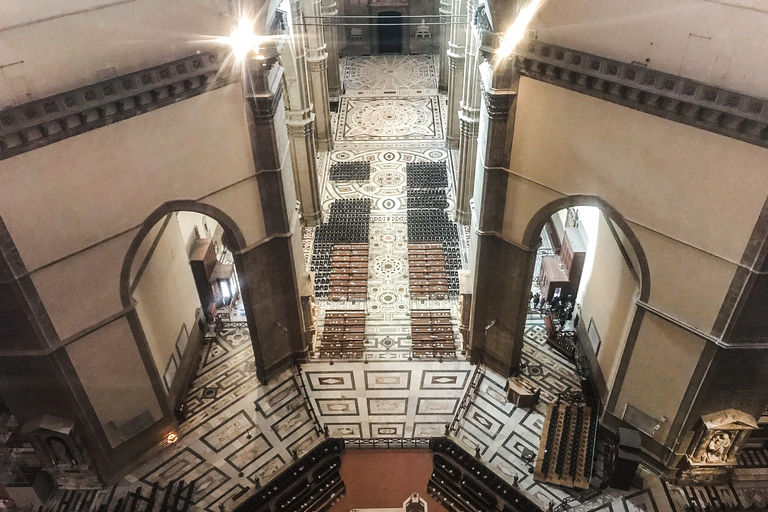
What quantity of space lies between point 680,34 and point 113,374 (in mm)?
11817

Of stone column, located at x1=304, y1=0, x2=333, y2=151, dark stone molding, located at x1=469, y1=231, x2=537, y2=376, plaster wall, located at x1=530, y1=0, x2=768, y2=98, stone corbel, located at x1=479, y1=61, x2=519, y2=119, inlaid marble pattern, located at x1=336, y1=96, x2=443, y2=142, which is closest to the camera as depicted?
plaster wall, located at x1=530, y1=0, x2=768, y2=98

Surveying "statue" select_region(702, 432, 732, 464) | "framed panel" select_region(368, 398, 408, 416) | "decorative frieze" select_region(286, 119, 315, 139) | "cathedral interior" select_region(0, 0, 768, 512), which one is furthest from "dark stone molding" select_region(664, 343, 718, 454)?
"decorative frieze" select_region(286, 119, 315, 139)

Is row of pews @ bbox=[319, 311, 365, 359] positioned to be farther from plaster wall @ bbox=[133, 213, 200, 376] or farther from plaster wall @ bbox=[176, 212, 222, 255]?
plaster wall @ bbox=[176, 212, 222, 255]

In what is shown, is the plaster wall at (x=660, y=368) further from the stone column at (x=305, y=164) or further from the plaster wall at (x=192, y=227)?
the stone column at (x=305, y=164)

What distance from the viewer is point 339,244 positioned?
765 inches

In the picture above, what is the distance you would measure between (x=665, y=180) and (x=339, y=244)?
1151cm

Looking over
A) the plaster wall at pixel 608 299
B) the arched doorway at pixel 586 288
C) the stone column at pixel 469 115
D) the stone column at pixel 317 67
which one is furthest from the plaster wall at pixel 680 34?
the stone column at pixel 317 67

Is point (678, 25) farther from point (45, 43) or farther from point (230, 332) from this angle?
point (230, 332)

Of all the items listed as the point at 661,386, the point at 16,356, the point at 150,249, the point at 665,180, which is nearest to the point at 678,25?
the point at 665,180

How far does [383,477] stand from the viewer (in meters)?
12.5

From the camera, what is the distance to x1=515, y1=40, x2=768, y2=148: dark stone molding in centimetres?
845

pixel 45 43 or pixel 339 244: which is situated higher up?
pixel 45 43

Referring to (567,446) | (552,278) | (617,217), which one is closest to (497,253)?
(617,217)

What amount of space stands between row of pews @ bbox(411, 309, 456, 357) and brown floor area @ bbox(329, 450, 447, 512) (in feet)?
10.1
